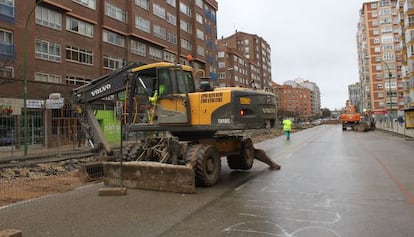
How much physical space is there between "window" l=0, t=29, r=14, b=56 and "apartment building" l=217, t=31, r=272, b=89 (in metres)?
69.5

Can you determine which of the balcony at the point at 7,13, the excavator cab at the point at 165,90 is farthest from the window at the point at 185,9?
the excavator cab at the point at 165,90

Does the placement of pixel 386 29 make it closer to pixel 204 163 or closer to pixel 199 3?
pixel 199 3

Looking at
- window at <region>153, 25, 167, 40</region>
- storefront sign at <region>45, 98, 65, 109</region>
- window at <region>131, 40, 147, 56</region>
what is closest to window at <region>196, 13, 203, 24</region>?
window at <region>153, 25, 167, 40</region>

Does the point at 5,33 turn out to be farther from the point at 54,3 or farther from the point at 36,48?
the point at 54,3

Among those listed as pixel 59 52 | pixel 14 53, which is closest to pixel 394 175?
pixel 14 53

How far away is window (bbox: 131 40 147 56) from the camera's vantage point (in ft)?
145

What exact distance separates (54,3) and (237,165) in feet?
90.3

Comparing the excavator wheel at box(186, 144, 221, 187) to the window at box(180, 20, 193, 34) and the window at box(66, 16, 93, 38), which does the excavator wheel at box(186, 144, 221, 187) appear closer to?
the window at box(66, 16, 93, 38)

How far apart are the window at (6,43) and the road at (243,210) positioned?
2311 cm

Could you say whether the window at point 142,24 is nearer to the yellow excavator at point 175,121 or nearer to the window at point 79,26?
the window at point 79,26

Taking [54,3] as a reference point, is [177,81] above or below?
below

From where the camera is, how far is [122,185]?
908 cm

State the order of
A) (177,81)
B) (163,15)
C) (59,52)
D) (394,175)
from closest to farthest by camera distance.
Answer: (177,81), (394,175), (59,52), (163,15)

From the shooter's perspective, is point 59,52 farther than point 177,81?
Yes
